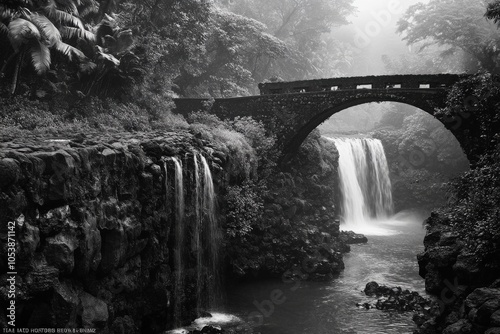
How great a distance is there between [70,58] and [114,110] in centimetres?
323

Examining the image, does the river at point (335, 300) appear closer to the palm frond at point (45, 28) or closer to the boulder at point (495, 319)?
the boulder at point (495, 319)

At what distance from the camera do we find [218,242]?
18.7 meters

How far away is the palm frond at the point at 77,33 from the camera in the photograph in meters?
18.7

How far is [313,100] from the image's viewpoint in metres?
23.9

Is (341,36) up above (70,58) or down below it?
above

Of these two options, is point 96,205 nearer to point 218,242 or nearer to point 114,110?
A: point 218,242

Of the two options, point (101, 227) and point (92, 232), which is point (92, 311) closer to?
point (92, 232)

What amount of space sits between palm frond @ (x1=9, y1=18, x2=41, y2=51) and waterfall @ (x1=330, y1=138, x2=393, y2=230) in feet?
76.6

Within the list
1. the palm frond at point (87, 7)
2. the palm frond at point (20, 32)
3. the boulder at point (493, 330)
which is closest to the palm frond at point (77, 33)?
the palm frond at point (87, 7)

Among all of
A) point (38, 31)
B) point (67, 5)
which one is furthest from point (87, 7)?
point (38, 31)

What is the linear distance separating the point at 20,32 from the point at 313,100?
14700 mm

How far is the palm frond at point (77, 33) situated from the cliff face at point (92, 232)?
6397mm

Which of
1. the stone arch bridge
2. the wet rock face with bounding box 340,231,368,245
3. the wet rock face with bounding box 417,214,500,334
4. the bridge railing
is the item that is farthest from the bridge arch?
the wet rock face with bounding box 417,214,500,334

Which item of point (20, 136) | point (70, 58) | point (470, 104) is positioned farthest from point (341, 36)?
point (20, 136)
